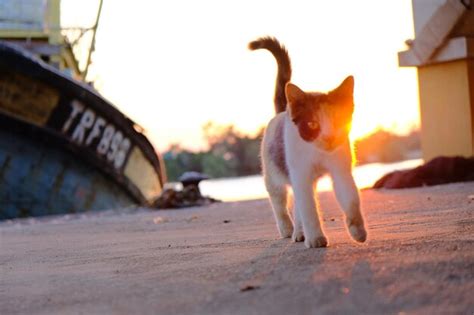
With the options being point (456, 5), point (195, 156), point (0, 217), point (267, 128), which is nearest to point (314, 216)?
point (267, 128)

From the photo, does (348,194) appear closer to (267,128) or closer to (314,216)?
(314,216)

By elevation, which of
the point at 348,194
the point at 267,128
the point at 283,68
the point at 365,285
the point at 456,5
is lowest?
the point at 365,285

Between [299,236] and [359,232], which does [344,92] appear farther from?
[299,236]

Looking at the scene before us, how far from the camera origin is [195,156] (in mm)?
36719

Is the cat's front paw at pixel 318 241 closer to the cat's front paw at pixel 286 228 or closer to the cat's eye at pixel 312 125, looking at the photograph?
the cat's eye at pixel 312 125

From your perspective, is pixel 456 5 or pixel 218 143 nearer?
pixel 456 5

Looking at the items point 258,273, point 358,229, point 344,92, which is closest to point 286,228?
point 358,229

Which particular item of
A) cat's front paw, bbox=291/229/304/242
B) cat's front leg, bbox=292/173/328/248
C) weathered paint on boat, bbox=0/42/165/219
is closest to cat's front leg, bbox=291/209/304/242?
cat's front paw, bbox=291/229/304/242

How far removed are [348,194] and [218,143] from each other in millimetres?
34115

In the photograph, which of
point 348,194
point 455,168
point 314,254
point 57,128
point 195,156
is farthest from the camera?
point 195,156

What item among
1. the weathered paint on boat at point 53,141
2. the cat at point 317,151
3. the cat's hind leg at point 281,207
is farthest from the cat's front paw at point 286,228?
the weathered paint on boat at point 53,141

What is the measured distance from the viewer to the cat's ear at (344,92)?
11.9 feet

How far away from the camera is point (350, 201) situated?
148 inches

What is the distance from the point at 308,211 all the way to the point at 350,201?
187mm
